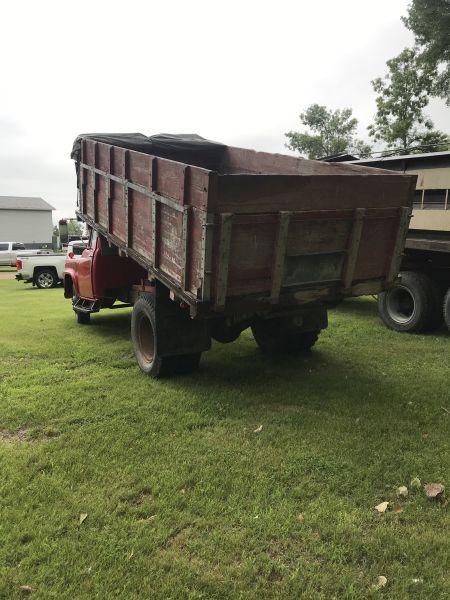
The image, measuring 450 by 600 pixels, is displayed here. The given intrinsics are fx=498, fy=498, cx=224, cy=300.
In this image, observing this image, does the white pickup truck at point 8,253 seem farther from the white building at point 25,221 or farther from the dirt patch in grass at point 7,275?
the white building at point 25,221

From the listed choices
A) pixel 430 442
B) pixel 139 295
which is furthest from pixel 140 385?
pixel 430 442

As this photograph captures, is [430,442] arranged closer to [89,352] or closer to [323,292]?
[323,292]

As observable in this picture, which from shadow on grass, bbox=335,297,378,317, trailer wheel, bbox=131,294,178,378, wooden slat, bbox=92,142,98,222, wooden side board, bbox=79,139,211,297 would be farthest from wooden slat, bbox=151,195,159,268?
shadow on grass, bbox=335,297,378,317

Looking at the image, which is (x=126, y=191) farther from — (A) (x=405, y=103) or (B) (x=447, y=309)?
(A) (x=405, y=103)

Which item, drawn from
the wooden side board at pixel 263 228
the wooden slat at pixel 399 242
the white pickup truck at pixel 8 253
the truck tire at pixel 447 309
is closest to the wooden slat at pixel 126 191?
the wooden side board at pixel 263 228

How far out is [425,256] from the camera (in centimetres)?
795

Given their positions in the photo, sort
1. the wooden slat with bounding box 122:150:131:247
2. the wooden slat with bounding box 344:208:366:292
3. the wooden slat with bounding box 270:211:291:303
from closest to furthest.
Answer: the wooden slat with bounding box 270:211:291:303, the wooden slat with bounding box 344:208:366:292, the wooden slat with bounding box 122:150:131:247

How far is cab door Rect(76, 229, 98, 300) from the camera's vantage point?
796 cm

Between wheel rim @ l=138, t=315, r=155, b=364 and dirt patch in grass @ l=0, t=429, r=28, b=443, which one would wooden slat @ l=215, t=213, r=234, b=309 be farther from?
dirt patch in grass @ l=0, t=429, r=28, b=443

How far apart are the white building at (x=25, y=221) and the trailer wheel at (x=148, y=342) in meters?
52.6

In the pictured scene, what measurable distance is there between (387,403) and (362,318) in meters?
4.39

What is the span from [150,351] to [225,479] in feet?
8.76

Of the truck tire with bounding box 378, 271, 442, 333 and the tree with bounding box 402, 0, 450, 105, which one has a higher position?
the tree with bounding box 402, 0, 450, 105

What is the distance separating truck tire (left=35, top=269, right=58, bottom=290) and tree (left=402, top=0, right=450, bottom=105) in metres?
16.9
